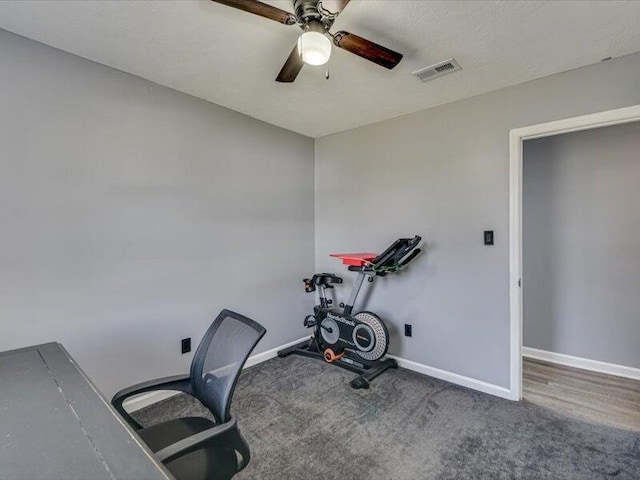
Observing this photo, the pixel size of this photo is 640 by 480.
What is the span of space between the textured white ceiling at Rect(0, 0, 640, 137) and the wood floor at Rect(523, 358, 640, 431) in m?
2.46

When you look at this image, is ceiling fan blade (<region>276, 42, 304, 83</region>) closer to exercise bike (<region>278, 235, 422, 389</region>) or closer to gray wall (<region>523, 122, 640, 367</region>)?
exercise bike (<region>278, 235, 422, 389</region>)

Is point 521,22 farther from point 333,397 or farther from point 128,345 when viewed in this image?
point 128,345

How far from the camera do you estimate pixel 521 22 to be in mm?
1775

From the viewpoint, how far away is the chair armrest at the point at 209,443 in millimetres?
996

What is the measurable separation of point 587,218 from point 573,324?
3.42 ft

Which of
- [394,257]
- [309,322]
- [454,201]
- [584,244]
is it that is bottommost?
[309,322]

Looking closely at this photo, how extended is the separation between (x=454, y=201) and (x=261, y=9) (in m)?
2.11

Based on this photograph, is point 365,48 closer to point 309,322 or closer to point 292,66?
point 292,66

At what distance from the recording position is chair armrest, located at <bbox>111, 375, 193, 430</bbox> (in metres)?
1.36

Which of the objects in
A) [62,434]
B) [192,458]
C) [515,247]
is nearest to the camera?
[62,434]

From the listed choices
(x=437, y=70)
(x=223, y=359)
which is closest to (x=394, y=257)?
(x=437, y=70)

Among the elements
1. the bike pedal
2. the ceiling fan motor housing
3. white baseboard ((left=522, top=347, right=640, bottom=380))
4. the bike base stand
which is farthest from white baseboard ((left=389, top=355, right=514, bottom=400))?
the ceiling fan motor housing

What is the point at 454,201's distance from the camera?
2836 mm

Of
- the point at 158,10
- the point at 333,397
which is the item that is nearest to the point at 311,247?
the point at 333,397
